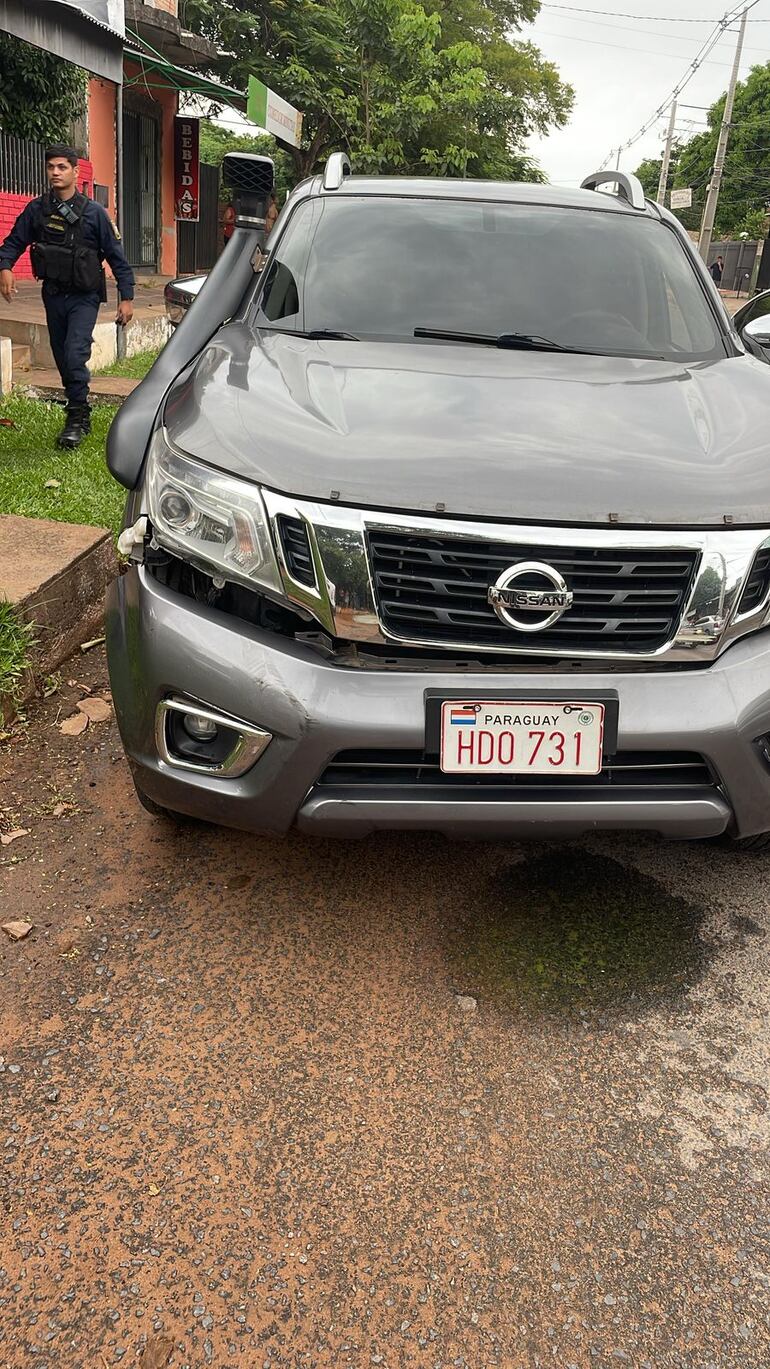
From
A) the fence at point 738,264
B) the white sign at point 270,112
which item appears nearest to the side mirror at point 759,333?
the white sign at point 270,112

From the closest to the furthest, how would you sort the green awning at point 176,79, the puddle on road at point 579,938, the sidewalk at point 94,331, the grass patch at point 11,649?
1. the puddle on road at point 579,938
2. the grass patch at point 11,649
3. the sidewalk at point 94,331
4. the green awning at point 176,79

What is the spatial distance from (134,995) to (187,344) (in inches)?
75.5

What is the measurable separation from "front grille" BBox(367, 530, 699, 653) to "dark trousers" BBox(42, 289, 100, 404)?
5.18 m

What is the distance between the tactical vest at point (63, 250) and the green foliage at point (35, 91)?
19.4 ft

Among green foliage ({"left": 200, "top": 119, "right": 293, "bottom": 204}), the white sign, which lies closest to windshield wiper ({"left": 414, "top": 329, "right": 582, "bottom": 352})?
the white sign

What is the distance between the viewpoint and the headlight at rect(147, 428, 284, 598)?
2191 millimetres

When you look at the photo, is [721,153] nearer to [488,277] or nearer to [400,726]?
[488,277]

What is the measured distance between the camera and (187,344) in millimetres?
3248

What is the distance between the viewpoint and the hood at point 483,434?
215cm

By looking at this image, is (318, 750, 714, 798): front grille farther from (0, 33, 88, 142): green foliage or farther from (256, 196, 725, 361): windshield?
(0, 33, 88, 142): green foliage

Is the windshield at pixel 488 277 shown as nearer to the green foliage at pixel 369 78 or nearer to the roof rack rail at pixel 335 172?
the roof rack rail at pixel 335 172

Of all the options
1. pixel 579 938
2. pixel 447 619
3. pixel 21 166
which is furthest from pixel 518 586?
pixel 21 166

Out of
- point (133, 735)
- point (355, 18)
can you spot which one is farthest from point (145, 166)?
point (133, 735)

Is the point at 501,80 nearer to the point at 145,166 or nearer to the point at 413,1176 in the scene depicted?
the point at 145,166
